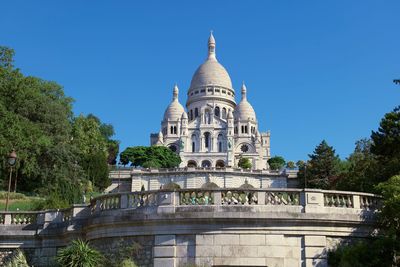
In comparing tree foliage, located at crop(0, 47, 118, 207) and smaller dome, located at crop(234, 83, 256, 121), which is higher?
smaller dome, located at crop(234, 83, 256, 121)

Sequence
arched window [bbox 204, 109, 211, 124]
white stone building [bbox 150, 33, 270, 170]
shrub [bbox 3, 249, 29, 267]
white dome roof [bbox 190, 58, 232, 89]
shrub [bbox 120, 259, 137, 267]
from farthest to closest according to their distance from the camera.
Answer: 1. white dome roof [bbox 190, 58, 232, 89]
2. arched window [bbox 204, 109, 211, 124]
3. white stone building [bbox 150, 33, 270, 170]
4. shrub [bbox 3, 249, 29, 267]
5. shrub [bbox 120, 259, 137, 267]

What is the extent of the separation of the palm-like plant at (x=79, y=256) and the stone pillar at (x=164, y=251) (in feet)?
6.15

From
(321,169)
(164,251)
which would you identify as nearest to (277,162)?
(321,169)

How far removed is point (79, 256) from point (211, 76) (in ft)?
455

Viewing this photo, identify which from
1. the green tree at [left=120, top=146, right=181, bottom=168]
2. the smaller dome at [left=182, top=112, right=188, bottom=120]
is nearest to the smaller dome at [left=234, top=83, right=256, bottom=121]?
the smaller dome at [left=182, top=112, right=188, bottom=120]

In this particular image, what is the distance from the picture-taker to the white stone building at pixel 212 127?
13412cm

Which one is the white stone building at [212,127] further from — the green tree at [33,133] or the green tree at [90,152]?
the green tree at [33,133]

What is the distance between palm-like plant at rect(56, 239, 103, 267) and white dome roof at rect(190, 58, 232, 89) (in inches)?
5358

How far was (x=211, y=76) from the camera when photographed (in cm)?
15475

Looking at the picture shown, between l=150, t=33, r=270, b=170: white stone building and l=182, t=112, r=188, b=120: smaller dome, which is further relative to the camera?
l=182, t=112, r=188, b=120: smaller dome

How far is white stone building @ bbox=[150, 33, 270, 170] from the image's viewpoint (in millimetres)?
134125

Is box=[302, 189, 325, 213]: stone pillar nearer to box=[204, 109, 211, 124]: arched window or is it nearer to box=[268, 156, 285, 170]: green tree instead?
box=[268, 156, 285, 170]: green tree

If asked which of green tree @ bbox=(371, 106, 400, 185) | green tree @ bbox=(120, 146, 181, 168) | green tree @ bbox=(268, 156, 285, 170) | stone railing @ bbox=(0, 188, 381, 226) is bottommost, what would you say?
stone railing @ bbox=(0, 188, 381, 226)

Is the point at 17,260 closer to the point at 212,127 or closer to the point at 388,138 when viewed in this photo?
the point at 388,138
